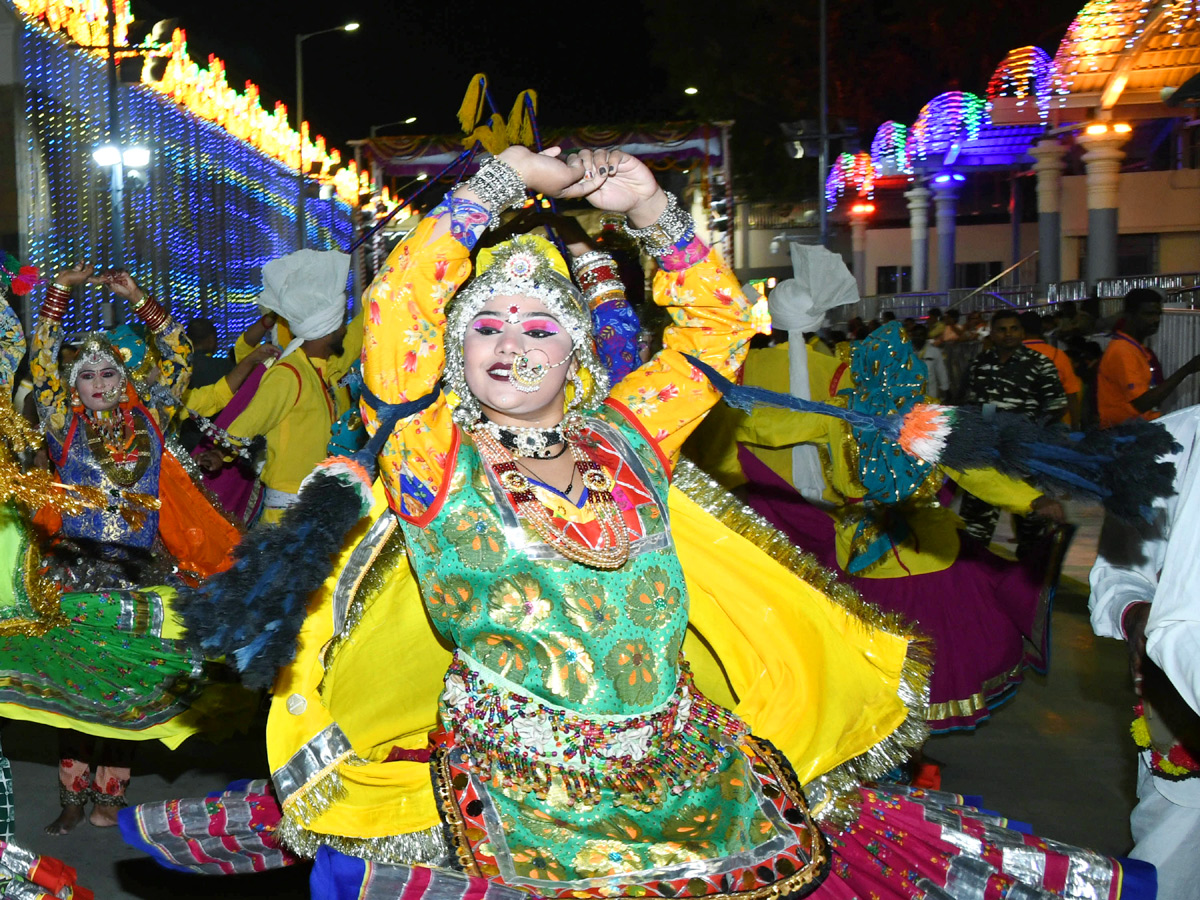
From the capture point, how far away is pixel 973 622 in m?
5.07

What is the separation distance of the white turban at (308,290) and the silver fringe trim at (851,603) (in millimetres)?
3592

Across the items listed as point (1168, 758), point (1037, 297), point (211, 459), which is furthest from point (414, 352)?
point (1037, 297)

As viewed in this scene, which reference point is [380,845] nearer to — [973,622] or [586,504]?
[586,504]

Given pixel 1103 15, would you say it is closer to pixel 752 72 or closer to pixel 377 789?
pixel 752 72

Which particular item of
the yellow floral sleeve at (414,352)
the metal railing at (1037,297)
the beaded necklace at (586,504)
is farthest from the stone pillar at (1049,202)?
the yellow floral sleeve at (414,352)

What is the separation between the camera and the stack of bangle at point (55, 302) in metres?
5.35

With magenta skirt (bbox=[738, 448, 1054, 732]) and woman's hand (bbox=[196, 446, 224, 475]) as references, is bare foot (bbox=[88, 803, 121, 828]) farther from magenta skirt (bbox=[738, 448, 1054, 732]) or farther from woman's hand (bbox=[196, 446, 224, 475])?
magenta skirt (bbox=[738, 448, 1054, 732])

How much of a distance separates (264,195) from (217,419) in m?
25.2

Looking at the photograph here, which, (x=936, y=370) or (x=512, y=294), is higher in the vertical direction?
(x=512, y=294)

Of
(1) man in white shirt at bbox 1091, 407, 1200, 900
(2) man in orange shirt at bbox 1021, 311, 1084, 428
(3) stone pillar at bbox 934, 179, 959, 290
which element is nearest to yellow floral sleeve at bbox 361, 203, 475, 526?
(1) man in white shirt at bbox 1091, 407, 1200, 900

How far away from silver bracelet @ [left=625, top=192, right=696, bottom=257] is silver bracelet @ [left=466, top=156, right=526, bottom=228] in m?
0.39

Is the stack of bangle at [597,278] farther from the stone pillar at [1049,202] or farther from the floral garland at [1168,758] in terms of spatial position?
the stone pillar at [1049,202]

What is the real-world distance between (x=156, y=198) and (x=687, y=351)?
2096 cm

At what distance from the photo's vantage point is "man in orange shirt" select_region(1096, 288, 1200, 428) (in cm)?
848
